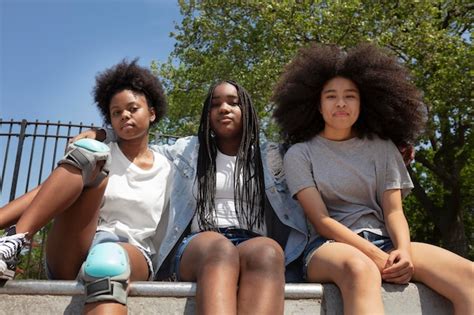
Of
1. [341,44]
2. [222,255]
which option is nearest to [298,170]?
[222,255]

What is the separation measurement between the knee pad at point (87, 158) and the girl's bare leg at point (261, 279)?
0.76 meters

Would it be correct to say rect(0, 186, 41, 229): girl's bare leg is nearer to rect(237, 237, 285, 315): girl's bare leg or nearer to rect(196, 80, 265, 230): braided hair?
rect(196, 80, 265, 230): braided hair

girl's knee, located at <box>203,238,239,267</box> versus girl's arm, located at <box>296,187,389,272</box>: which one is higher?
girl's arm, located at <box>296,187,389,272</box>

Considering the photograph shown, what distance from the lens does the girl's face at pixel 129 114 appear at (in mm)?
3004

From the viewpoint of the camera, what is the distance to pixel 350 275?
7.04ft

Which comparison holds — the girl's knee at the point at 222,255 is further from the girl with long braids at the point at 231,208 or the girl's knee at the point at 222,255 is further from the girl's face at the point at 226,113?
the girl's face at the point at 226,113

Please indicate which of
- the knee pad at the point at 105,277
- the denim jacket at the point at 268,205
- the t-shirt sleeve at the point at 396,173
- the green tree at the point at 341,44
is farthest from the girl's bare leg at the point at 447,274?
the green tree at the point at 341,44

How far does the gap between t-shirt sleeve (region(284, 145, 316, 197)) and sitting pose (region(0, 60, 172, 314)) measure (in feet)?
2.38

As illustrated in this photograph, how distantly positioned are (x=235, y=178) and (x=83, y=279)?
1111mm

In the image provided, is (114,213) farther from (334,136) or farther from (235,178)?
(334,136)

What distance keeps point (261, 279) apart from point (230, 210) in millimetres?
822

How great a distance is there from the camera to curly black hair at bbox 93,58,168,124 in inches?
129

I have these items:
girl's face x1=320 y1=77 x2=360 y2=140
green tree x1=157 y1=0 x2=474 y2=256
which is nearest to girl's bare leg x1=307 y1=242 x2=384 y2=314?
girl's face x1=320 y1=77 x2=360 y2=140

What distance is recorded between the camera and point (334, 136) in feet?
9.68
